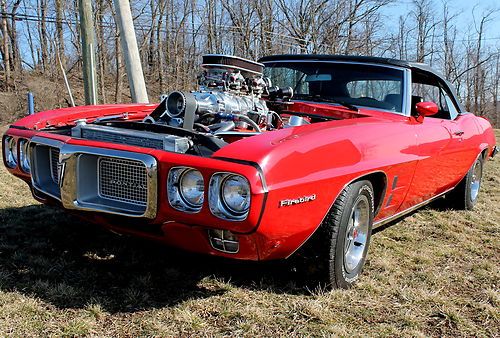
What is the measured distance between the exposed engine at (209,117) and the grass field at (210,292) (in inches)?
31.3

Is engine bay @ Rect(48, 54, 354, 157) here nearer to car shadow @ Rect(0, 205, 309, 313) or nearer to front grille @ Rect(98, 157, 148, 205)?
front grille @ Rect(98, 157, 148, 205)

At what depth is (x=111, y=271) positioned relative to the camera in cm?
282

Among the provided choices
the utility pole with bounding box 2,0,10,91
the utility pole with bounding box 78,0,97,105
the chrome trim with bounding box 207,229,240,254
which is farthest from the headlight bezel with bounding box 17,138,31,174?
the utility pole with bounding box 2,0,10,91

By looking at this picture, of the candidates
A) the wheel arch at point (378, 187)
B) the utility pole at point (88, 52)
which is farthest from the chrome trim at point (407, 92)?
the utility pole at point (88, 52)

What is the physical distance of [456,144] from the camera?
13.8 feet

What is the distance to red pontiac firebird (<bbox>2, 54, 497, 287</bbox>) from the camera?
2172mm

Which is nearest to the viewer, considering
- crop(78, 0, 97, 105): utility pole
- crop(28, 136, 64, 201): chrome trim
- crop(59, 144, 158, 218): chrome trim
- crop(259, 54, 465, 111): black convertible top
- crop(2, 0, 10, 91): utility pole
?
crop(59, 144, 158, 218): chrome trim

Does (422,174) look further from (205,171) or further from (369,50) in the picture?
(369,50)

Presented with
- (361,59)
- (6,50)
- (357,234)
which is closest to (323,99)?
(361,59)

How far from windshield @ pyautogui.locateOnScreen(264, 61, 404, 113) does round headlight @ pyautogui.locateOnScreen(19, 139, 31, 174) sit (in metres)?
2.21

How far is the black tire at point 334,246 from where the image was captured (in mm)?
2543

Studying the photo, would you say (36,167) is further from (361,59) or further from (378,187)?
(361,59)

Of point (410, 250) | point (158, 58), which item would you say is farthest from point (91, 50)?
point (158, 58)

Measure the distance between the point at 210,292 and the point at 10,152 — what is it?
1773 millimetres
